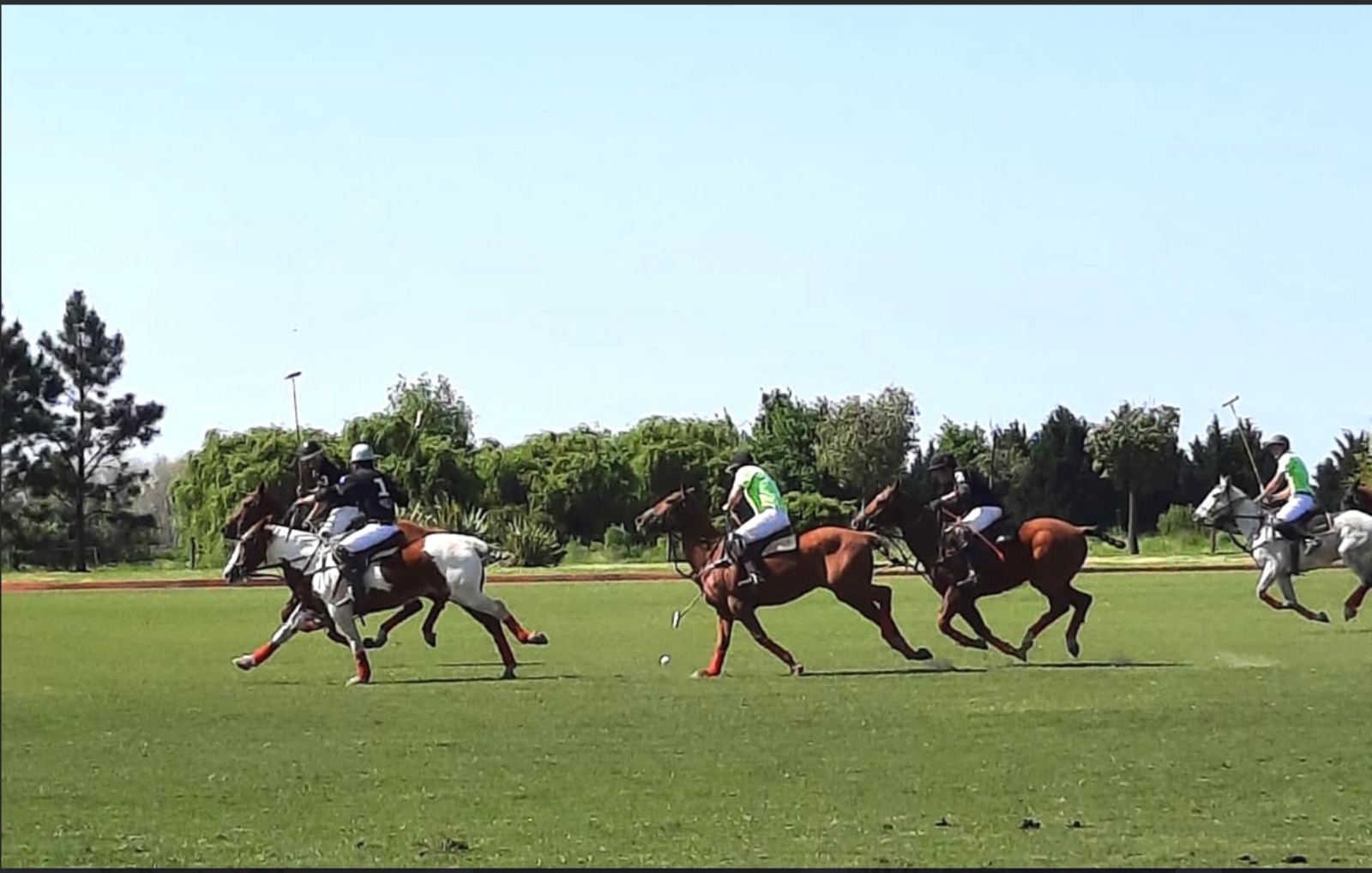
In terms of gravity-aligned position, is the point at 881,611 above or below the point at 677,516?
below

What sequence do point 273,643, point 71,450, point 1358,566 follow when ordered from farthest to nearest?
point 1358,566 < point 273,643 < point 71,450

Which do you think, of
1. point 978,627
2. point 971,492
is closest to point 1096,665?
point 978,627

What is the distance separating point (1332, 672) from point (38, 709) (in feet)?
47.6

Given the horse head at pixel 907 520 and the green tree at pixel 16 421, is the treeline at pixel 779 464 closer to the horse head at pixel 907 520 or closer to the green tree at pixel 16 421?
the horse head at pixel 907 520

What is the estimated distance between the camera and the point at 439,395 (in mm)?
26484

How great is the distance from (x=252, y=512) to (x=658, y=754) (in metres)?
6.92

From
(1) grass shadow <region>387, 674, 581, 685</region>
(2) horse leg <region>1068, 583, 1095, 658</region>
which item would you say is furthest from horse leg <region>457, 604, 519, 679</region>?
(2) horse leg <region>1068, 583, 1095, 658</region>

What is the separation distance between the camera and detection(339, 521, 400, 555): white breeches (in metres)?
17.9

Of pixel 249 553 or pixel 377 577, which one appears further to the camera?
pixel 377 577

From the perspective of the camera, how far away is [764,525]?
1900cm

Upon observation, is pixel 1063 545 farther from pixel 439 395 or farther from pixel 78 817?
pixel 78 817

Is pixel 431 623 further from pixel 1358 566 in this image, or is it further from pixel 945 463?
pixel 1358 566

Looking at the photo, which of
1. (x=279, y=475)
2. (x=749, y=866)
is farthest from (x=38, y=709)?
(x=279, y=475)

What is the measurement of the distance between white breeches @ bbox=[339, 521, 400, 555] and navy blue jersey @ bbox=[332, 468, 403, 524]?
0.34ft
